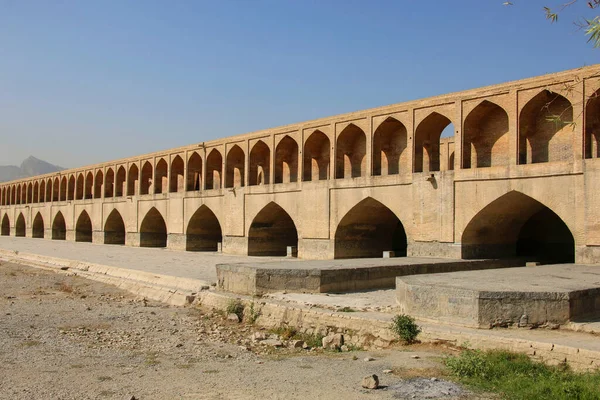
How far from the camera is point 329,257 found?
1700cm

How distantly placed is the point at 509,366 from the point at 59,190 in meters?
35.6

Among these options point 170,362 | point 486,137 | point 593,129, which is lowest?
point 170,362

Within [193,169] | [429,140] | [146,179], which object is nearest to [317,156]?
[429,140]

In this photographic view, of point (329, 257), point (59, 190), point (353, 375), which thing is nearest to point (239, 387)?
point (353, 375)

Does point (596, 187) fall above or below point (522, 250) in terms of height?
above

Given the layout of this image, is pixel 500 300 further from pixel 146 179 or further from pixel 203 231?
pixel 146 179

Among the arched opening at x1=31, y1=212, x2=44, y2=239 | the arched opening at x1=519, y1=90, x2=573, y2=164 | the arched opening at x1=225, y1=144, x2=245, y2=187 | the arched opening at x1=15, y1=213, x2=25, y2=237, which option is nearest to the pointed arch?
the arched opening at x1=15, y1=213, x2=25, y2=237

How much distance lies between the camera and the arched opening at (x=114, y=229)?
99.3ft

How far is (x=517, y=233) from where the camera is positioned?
15.2 meters

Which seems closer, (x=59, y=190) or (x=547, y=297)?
(x=547, y=297)

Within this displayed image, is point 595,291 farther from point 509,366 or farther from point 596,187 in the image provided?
point 596,187

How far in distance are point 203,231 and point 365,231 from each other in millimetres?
8847

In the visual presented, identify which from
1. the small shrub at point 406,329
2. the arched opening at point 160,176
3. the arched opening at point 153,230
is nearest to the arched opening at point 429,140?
the small shrub at point 406,329

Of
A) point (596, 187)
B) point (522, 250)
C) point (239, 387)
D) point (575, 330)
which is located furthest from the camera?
point (522, 250)
